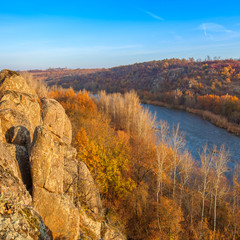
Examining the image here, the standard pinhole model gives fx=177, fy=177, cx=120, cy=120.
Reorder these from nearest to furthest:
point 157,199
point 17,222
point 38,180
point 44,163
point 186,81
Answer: point 17,222, point 38,180, point 44,163, point 157,199, point 186,81

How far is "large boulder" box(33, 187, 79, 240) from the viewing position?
6.79 meters

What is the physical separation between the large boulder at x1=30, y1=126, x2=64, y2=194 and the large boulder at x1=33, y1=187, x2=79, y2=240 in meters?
0.28

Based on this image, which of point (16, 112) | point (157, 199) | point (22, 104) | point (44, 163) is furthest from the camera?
point (157, 199)

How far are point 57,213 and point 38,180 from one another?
1569 millimetres

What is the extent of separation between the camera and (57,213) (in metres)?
7.11

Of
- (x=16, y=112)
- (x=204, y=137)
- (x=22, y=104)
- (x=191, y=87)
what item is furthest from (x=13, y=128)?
(x=191, y=87)

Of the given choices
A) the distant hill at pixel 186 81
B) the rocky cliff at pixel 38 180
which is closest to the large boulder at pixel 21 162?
the rocky cliff at pixel 38 180

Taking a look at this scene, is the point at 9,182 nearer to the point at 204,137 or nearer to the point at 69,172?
the point at 69,172

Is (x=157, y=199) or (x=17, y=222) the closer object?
(x=17, y=222)

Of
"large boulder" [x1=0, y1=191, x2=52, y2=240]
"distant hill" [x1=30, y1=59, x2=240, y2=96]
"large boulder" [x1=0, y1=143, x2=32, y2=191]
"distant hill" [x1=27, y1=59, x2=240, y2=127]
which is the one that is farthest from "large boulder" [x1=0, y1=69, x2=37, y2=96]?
"distant hill" [x1=30, y1=59, x2=240, y2=96]

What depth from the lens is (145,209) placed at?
16688mm

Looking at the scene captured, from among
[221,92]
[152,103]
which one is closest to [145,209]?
[152,103]

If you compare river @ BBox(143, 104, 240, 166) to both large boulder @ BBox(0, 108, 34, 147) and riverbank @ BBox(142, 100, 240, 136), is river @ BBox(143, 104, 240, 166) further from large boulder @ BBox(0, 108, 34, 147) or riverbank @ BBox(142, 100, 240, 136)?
large boulder @ BBox(0, 108, 34, 147)

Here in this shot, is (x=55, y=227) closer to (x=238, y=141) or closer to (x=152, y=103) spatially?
(x=238, y=141)
